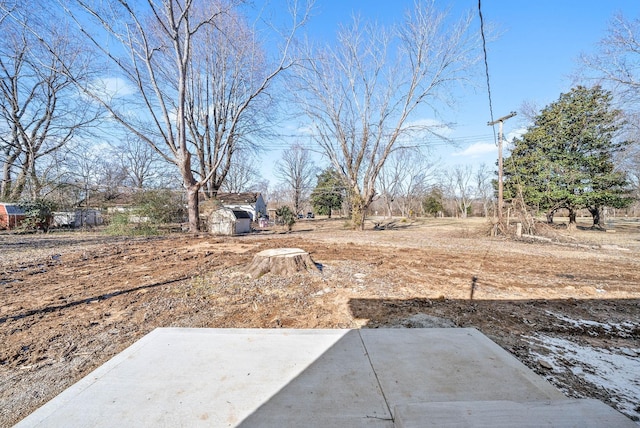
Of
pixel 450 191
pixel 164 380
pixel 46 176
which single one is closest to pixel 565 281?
pixel 164 380

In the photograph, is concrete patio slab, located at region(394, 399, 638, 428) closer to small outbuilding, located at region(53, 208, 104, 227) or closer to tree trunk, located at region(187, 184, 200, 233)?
tree trunk, located at region(187, 184, 200, 233)

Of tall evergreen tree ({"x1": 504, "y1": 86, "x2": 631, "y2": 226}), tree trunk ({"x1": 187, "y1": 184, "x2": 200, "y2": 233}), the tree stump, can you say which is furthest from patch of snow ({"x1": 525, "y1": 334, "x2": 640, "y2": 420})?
tall evergreen tree ({"x1": 504, "y1": 86, "x2": 631, "y2": 226})

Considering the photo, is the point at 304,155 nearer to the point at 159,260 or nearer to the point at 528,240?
the point at 528,240

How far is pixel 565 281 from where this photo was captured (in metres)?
4.75

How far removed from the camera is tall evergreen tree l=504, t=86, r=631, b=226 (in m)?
15.6

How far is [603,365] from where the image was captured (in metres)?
2.10

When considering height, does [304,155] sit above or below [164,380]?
above

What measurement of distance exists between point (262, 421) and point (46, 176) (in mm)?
21514

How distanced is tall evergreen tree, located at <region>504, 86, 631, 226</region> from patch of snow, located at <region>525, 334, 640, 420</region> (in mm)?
16158

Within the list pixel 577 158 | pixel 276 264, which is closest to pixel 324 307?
pixel 276 264

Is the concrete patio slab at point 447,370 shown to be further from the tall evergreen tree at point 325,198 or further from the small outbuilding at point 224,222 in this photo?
the tall evergreen tree at point 325,198

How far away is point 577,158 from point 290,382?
21.8 metres

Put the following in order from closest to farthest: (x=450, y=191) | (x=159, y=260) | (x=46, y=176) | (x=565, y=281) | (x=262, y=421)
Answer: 1. (x=262, y=421)
2. (x=565, y=281)
3. (x=159, y=260)
4. (x=46, y=176)
5. (x=450, y=191)

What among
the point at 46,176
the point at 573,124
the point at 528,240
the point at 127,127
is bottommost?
the point at 528,240
